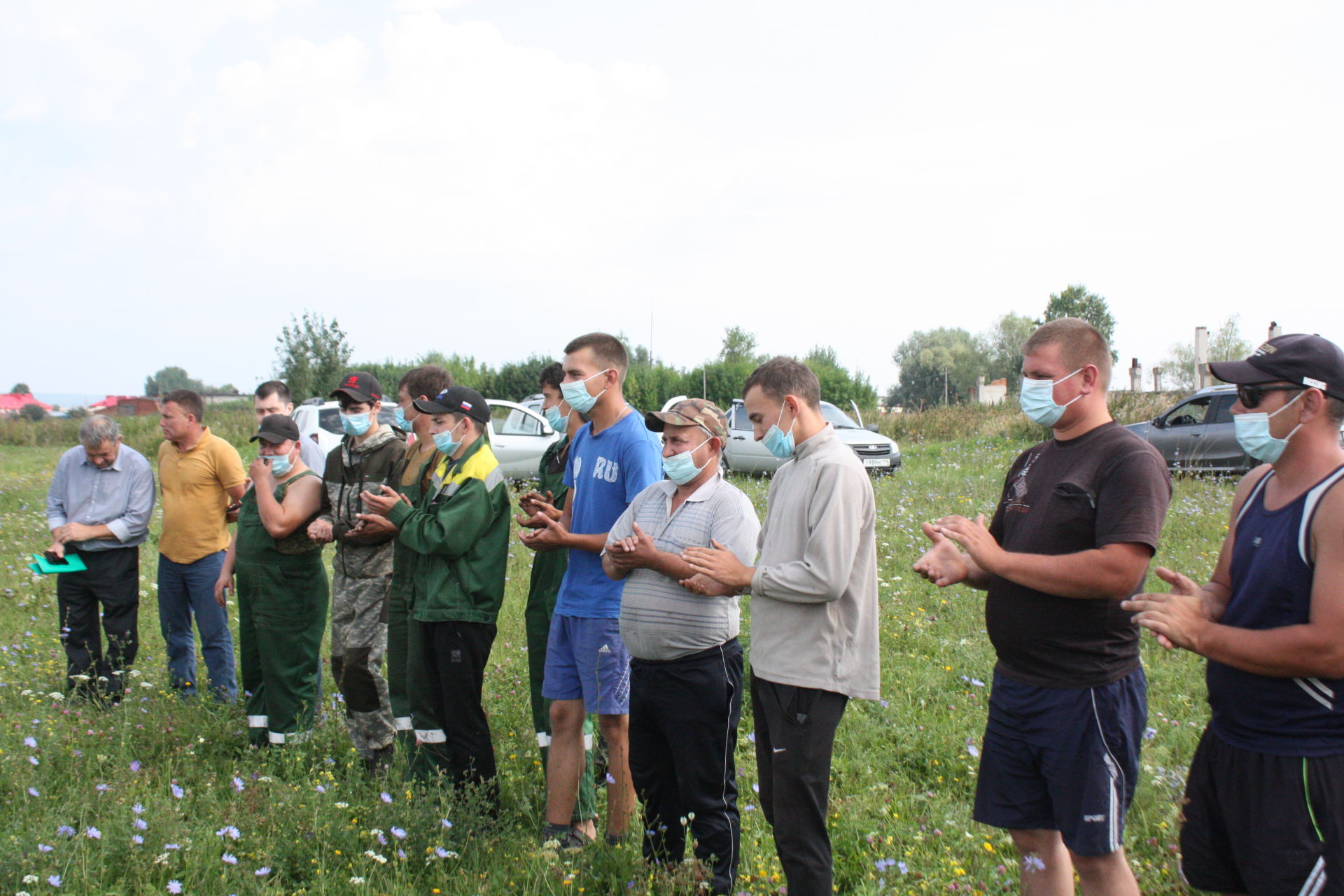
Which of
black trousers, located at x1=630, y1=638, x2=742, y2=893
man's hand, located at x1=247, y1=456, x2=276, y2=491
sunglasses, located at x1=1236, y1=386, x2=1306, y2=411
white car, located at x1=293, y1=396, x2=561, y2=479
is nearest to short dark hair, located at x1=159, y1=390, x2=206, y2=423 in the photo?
man's hand, located at x1=247, y1=456, x2=276, y2=491

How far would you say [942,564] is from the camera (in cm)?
282

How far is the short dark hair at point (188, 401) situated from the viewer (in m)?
5.86

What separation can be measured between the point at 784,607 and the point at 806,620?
9 centimetres

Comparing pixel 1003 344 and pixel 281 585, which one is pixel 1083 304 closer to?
pixel 1003 344

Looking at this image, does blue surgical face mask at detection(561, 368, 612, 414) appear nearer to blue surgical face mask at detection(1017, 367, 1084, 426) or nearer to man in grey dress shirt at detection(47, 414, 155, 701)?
blue surgical face mask at detection(1017, 367, 1084, 426)

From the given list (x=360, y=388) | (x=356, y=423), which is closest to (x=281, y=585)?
(x=356, y=423)

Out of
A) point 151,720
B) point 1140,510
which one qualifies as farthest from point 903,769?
point 151,720

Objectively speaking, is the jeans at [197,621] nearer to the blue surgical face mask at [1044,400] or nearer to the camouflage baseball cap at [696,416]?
the camouflage baseball cap at [696,416]

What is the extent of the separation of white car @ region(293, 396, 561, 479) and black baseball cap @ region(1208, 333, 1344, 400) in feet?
44.1

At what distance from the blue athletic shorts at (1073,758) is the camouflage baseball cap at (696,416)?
143cm

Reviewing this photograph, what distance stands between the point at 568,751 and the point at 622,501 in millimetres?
1104

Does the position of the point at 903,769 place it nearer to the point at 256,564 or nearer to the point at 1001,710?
the point at 1001,710

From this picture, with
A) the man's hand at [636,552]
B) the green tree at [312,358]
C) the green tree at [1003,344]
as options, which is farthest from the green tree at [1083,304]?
the man's hand at [636,552]

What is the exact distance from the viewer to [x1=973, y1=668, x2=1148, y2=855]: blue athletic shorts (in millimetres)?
2578
